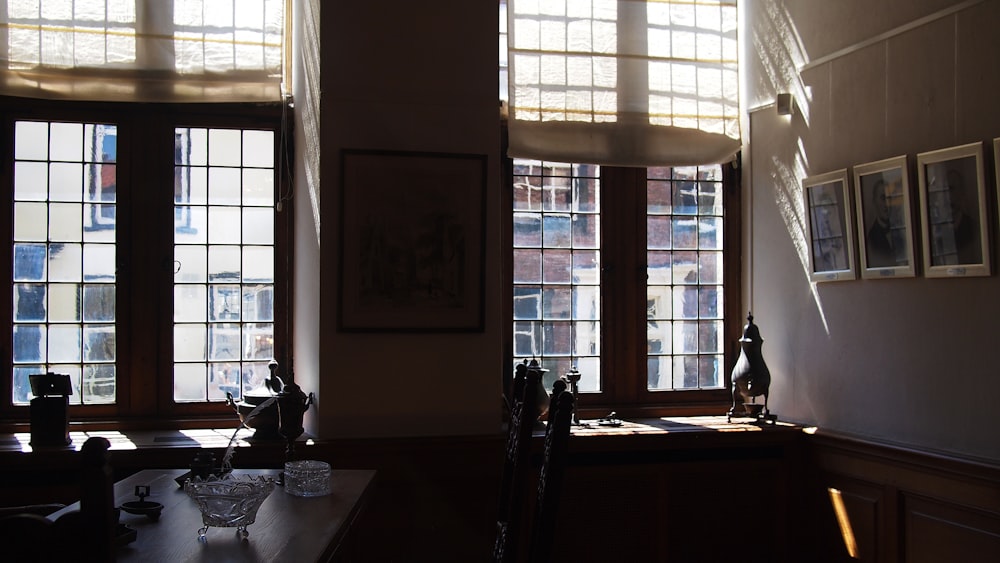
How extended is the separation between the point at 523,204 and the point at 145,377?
7.51 feet

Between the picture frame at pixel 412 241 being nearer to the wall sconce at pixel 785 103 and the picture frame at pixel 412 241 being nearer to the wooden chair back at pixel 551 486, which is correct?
the wall sconce at pixel 785 103

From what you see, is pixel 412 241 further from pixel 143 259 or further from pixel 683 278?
pixel 683 278

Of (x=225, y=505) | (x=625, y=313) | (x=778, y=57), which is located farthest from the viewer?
(x=625, y=313)

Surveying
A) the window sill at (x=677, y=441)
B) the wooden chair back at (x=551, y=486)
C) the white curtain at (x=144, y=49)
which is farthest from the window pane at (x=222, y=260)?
the wooden chair back at (x=551, y=486)

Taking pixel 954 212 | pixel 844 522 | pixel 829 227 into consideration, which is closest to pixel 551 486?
pixel 954 212

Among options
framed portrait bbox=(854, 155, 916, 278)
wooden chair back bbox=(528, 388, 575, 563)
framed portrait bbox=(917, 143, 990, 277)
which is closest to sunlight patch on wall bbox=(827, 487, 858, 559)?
framed portrait bbox=(854, 155, 916, 278)

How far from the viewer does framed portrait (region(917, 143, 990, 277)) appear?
140 inches

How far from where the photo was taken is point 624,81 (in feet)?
16.3

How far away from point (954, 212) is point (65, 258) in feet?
14.3

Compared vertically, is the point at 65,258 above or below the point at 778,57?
below

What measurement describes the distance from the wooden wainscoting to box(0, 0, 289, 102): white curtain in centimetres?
358

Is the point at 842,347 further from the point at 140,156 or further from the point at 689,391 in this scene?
the point at 140,156

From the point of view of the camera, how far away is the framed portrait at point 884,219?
3982 millimetres

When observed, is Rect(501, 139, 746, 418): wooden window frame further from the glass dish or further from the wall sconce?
the glass dish
